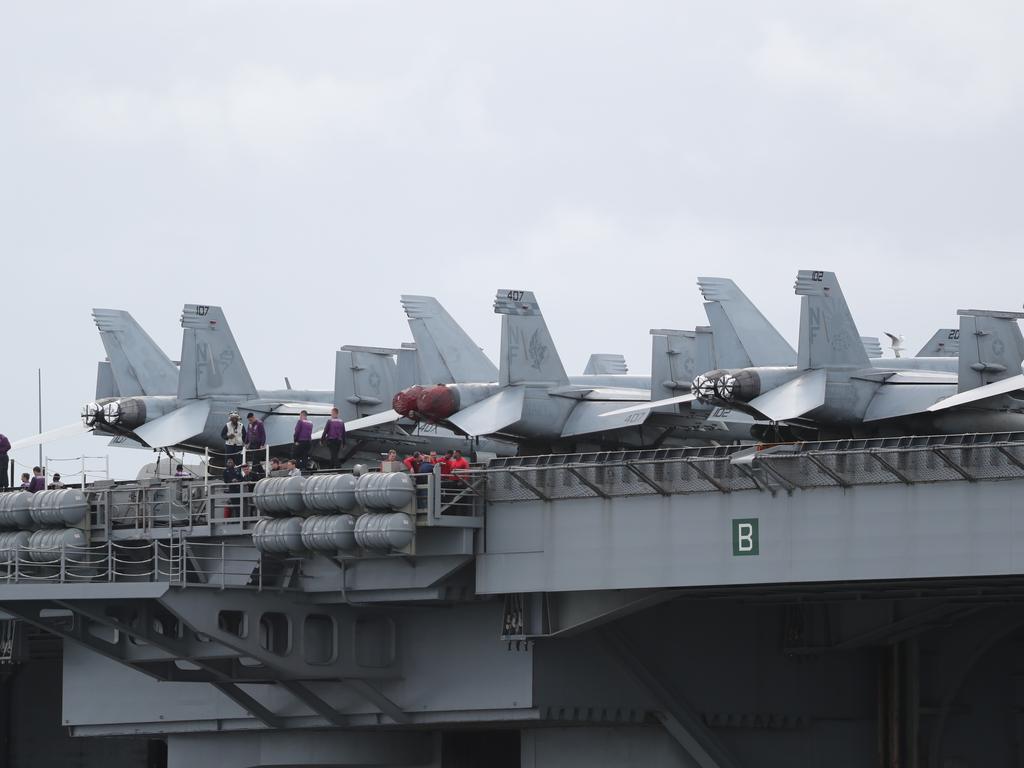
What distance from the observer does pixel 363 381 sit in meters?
53.1

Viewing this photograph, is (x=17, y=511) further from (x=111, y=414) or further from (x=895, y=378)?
(x=895, y=378)

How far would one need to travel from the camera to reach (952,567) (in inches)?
1061

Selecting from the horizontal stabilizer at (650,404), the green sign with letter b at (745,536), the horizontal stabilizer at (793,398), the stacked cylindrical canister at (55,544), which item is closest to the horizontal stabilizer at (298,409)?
the horizontal stabilizer at (650,404)

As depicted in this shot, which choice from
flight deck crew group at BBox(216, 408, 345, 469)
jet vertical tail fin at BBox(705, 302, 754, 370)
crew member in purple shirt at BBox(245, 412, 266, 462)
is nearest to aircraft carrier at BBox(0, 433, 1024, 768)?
flight deck crew group at BBox(216, 408, 345, 469)

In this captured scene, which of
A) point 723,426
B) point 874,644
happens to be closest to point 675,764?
point 874,644

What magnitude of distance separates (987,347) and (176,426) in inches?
881

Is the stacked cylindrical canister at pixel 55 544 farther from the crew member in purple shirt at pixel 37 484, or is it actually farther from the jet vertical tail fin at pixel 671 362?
the jet vertical tail fin at pixel 671 362

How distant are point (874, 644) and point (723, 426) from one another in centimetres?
1380

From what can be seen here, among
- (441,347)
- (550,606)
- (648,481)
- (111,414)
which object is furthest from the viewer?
(441,347)

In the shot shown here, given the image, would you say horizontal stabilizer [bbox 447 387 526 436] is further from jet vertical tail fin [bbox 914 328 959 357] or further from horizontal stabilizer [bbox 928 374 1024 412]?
jet vertical tail fin [bbox 914 328 959 357]

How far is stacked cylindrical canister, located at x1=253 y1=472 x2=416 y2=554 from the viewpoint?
30594 millimetres

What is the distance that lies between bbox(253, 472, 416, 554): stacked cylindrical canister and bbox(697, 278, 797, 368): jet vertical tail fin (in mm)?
17315

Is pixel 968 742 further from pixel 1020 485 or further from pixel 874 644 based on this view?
pixel 1020 485

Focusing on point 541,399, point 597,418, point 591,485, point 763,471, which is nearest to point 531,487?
point 591,485
